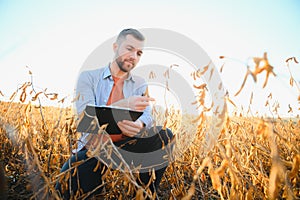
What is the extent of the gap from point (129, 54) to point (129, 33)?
0.19 meters

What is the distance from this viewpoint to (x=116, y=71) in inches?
76.0

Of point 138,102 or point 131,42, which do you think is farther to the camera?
point 131,42

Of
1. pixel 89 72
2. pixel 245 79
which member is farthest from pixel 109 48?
pixel 245 79

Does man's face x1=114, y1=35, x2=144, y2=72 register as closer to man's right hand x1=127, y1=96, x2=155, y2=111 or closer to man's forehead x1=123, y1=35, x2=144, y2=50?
man's forehead x1=123, y1=35, x2=144, y2=50

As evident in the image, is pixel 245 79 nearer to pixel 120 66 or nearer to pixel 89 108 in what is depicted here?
pixel 89 108

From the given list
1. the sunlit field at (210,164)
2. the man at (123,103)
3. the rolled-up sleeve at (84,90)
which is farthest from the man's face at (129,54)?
the sunlit field at (210,164)

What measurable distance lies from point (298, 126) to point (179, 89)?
0.97m

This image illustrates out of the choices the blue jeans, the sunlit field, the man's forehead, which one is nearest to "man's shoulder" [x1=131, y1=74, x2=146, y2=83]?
the man's forehead

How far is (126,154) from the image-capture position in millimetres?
1465

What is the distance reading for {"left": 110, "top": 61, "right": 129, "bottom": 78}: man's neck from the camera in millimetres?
1917

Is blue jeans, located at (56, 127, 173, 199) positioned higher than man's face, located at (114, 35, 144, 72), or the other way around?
man's face, located at (114, 35, 144, 72)

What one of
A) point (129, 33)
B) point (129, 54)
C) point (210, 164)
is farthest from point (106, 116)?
point (129, 33)

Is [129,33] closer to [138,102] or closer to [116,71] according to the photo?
[116,71]

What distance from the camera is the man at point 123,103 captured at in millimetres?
1334
